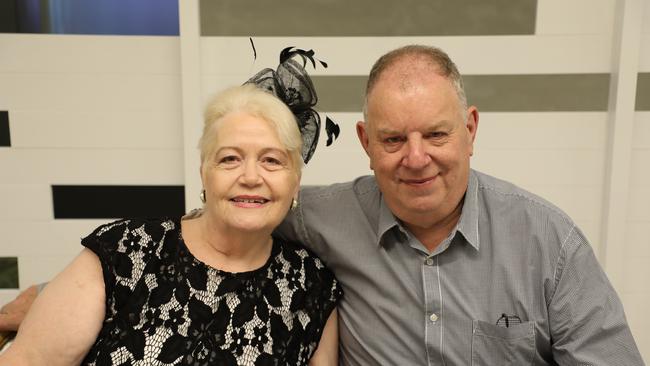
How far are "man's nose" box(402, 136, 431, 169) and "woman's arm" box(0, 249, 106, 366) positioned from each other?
0.86 m

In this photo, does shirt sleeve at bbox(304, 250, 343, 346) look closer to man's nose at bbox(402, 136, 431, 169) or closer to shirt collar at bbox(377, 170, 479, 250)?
shirt collar at bbox(377, 170, 479, 250)

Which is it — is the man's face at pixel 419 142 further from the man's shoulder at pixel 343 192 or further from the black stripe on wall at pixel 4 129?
the black stripe on wall at pixel 4 129

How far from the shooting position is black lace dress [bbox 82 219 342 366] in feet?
4.51

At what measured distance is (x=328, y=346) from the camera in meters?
1.65

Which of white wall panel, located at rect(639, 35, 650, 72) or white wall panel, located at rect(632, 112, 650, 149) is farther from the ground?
white wall panel, located at rect(639, 35, 650, 72)

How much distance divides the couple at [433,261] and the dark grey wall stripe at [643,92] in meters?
1.49

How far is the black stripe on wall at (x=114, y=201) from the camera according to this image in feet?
9.01

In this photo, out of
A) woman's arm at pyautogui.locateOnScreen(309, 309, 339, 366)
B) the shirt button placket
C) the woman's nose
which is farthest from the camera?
woman's arm at pyautogui.locateOnScreen(309, 309, 339, 366)

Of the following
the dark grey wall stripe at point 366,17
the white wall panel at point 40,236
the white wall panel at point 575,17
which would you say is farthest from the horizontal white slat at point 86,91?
the white wall panel at point 575,17

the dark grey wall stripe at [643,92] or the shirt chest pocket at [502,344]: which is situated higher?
the dark grey wall stripe at [643,92]

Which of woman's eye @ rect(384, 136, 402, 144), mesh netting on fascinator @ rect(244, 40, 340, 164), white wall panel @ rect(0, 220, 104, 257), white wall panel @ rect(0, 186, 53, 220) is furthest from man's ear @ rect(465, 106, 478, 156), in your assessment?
white wall panel @ rect(0, 186, 53, 220)

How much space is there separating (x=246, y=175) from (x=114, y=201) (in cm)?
162

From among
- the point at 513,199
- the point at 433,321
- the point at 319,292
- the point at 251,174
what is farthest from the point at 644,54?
the point at 251,174

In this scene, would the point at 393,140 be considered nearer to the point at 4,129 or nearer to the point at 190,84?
the point at 190,84
